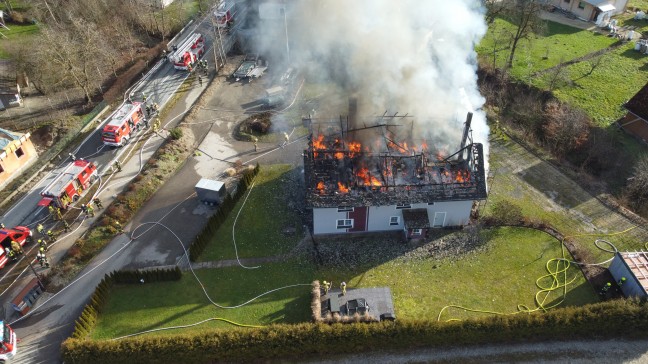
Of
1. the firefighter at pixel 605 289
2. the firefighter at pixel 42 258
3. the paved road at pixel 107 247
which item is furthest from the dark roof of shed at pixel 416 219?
the firefighter at pixel 42 258

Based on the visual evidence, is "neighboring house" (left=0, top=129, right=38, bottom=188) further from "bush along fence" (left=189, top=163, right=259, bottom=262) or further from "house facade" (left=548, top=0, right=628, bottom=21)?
"house facade" (left=548, top=0, right=628, bottom=21)

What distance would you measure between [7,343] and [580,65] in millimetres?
52866

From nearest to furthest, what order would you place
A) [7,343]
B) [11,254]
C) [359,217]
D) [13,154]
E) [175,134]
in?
[7,343]
[11,254]
[359,217]
[13,154]
[175,134]

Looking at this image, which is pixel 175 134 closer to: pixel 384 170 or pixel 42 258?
pixel 42 258

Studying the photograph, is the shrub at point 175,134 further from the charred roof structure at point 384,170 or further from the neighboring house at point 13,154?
the charred roof structure at point 384,170

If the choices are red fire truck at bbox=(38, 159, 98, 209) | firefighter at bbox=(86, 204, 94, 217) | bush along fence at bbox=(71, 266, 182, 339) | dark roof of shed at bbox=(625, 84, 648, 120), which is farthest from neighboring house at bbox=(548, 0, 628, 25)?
firefighter at bbox=(86, 204, 94, 217)

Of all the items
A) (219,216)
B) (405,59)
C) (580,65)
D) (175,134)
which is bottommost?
(219,216)

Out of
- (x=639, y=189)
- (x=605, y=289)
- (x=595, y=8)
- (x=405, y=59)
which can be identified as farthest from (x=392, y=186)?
(x=595, y=8)

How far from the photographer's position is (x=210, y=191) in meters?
31.3

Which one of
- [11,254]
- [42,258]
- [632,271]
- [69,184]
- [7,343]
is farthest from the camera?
[69,184]

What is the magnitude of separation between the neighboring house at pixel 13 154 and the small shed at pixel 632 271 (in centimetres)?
4124

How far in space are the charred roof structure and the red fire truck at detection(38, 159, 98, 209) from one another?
52.5 feet

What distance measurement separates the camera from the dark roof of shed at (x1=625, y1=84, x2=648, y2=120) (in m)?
38.1

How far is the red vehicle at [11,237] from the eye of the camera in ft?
90.9
